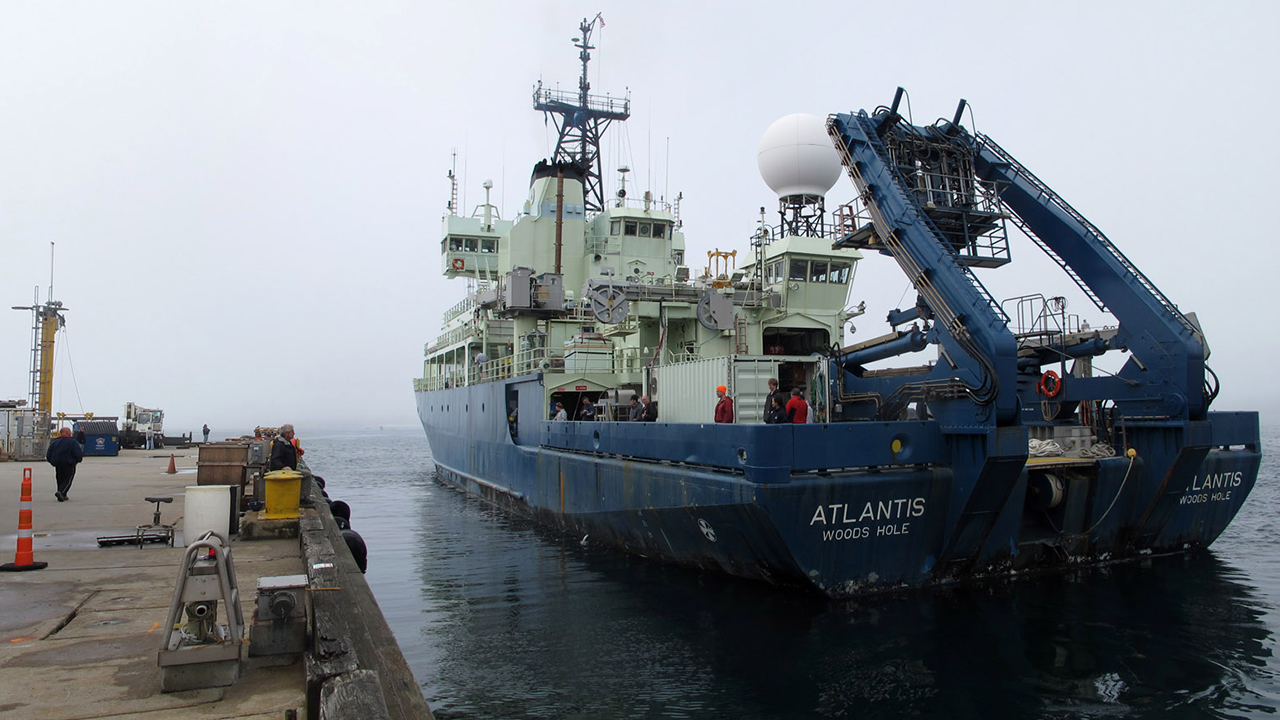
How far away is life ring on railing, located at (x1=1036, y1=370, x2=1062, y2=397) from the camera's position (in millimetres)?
12867

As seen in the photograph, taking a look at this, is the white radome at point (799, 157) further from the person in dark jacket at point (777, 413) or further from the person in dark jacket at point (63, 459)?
the person in dark jacket at point (63, 459)

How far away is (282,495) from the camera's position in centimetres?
1020

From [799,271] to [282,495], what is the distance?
38.5 feet

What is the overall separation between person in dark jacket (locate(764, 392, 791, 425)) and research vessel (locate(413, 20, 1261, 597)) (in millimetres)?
350

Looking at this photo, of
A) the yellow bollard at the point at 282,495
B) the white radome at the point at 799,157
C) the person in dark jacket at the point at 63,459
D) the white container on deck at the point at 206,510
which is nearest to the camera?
the white container on deck at the point at 206,510

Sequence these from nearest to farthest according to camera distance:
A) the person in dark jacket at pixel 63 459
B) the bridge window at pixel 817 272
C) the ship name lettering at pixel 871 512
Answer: the ship name lettering at pixel 871 512, the person in dark jacket at pixel 63 459, the bridge window at pixel 817 272

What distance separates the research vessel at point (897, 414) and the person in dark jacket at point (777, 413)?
350mm

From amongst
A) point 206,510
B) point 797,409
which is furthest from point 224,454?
point 797,409

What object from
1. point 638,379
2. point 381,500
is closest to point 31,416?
point 381,500

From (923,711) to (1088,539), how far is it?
6.49 m

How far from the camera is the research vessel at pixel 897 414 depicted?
10.0 m

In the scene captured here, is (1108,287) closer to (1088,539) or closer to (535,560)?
(1088,539)

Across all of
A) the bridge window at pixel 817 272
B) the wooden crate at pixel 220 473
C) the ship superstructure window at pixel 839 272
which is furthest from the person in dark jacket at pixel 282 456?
the ship superstructure window at pixel 839 272

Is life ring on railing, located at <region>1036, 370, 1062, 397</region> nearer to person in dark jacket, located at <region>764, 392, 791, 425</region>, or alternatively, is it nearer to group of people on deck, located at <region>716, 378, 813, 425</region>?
group of people on deck, located at <region>716, 378, 813, 425</region>
